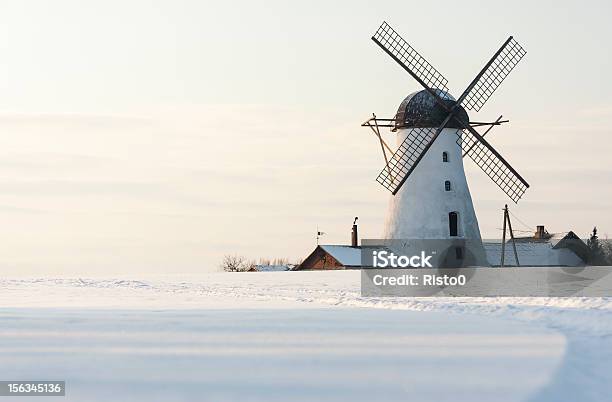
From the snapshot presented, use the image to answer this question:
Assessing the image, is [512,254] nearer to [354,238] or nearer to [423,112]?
[354,238]

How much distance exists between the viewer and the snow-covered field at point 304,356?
577 cm

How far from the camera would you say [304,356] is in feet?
23.7

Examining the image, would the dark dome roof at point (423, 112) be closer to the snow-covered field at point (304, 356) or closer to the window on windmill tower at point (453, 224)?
the window on windmill tower at point (453, 224)

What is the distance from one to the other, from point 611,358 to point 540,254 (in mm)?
34044

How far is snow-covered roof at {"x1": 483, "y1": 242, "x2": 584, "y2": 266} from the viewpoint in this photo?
38219mm

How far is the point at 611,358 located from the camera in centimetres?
823

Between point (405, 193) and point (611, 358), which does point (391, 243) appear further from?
point (611, 358)

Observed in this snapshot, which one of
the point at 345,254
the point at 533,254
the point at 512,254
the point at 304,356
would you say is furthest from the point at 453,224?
the point at 304,356

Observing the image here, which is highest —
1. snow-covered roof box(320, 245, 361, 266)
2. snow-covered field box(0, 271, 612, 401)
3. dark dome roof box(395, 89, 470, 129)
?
dark dome roof box(395, 89, 470, 129)

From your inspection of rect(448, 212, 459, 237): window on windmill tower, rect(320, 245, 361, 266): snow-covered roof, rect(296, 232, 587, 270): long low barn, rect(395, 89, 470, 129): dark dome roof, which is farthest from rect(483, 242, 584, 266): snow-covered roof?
rect(395, 89, 470, 129): dark dome roof

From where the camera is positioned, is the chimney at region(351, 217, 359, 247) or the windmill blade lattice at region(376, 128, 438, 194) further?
the chimney at region(351, 217, 359, 247)

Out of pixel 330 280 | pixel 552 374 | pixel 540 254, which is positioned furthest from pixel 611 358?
pixel 540 254

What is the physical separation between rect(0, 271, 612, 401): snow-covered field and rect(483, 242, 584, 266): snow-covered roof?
26.5 metres

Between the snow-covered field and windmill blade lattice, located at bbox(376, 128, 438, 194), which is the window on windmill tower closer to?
windmill blade lattice, located at bbox(376, 128, 438, 194)
